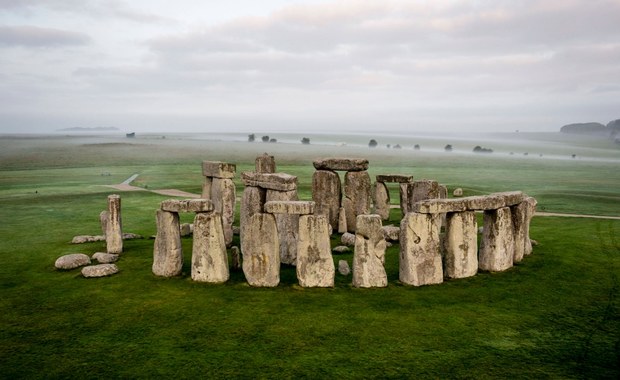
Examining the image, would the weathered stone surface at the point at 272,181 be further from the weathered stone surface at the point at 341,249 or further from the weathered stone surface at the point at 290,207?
the weathered stone surface at the point at 341,249

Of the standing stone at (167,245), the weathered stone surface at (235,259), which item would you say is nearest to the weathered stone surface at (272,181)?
the weathered stone surface at (235,259)

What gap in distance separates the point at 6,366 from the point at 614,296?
12369 millimetres

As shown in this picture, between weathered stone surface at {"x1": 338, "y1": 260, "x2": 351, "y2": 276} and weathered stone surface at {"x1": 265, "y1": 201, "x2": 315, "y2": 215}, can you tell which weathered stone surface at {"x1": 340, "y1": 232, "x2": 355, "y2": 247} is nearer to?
weathered stone surface at {"x1": 338, "y1": 260, "x2": 351, "y2": 276}

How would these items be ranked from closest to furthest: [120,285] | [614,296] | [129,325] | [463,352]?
1. [463,352]
2. [129,325]
3. [614,296]
4. [120,285]

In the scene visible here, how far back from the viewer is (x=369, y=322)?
361 inches

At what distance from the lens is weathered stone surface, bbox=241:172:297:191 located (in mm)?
13512

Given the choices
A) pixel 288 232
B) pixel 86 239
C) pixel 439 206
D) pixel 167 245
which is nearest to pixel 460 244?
pixel 439 206

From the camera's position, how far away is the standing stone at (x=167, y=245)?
11.9 meters

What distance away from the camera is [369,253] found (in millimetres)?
11094

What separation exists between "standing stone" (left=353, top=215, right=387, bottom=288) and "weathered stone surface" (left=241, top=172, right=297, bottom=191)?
3.09m

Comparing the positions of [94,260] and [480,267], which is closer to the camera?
[480,267]

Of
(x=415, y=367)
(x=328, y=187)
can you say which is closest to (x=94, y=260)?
(x=328, y=187)

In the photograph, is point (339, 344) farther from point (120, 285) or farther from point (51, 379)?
point (120, 285)

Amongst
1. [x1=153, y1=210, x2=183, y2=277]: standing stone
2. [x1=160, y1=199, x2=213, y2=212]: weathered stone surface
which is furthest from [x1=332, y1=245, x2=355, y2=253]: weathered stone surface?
[x1=153, y1=210, x2=183, y2=277]: standing stone
